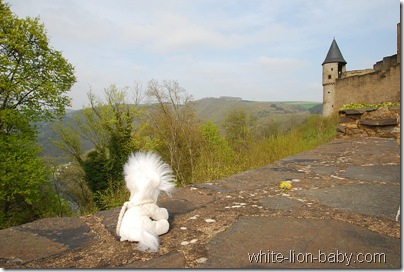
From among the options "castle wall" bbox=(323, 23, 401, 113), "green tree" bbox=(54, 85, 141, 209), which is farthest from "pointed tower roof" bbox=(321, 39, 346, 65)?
"green tree" bbox=(54, 85, 141, 209)

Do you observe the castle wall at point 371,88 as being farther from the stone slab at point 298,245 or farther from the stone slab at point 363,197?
the stone slab at point 298,245

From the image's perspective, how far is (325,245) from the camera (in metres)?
1.41

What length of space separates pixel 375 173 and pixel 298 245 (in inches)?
85.4

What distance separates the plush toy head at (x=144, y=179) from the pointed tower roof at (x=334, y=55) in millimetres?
42213

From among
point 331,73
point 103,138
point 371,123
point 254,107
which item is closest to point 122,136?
A: point 103,138

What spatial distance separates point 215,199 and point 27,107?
54.9 feet

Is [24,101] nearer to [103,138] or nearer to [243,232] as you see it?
[103,138]

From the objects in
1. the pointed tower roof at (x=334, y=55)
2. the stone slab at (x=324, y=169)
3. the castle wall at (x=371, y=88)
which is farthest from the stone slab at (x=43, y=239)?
the pointed tower roof at (x=334, y=55)

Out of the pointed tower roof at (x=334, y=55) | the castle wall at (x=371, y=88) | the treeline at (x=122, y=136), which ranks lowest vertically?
the treeline at (x=122, y=136)

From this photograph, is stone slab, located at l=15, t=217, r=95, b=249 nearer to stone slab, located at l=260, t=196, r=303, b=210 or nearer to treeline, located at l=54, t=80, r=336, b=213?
stone slab, located at l=260, t=196, r=303, b=210

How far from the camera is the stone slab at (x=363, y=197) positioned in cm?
190

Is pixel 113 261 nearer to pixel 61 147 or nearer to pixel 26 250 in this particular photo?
pixel 26 250

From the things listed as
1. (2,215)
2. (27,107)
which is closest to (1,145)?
(27,107)

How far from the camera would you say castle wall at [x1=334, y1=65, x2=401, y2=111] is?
23266mm
